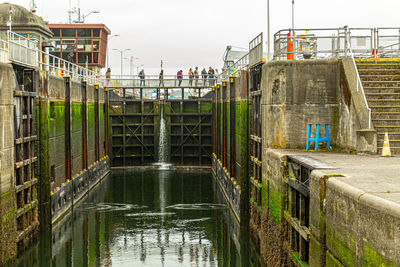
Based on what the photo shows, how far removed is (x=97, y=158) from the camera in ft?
108

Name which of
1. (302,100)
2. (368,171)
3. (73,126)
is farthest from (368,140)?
(73,126)

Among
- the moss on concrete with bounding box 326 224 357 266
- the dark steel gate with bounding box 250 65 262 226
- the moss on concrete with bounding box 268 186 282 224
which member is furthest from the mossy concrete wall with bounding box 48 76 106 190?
the moss on concrete with bounding box 326 224 357 266

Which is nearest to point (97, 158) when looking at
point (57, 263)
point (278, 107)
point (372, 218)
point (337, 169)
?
point (57, 263)

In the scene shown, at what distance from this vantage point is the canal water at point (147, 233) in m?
16.9

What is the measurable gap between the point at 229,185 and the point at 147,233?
6.20 meters

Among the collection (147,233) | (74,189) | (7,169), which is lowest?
(147,233)

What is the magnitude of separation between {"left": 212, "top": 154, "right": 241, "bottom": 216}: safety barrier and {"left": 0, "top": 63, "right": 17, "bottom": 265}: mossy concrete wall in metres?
8.77

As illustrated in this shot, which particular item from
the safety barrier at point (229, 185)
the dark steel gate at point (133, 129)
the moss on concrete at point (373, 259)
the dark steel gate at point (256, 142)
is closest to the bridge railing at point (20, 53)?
the dark steel gate at point (256, 142)

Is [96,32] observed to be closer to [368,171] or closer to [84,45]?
[84,45]

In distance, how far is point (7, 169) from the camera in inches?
602

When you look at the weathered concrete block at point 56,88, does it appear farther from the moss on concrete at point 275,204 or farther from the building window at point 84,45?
the building window at point 84,45

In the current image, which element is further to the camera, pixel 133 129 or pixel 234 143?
pixel 133 129

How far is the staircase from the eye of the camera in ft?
48.8

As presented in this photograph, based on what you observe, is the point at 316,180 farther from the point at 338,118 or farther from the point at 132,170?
the point at 132,170
